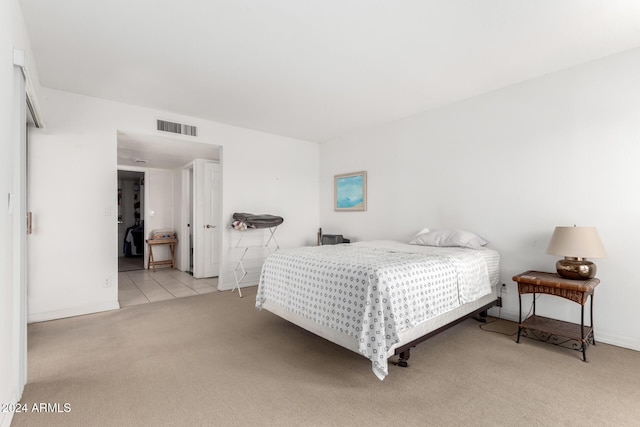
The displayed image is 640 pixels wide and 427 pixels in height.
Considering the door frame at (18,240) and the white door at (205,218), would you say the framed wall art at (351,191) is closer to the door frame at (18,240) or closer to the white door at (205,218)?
the white door at (205,218)

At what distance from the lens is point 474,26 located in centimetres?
238

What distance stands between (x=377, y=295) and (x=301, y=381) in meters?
0.83

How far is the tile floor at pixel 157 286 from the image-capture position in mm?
4314

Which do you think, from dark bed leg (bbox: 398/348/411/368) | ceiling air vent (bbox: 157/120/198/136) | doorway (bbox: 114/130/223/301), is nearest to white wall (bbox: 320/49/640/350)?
dark bed leg (bbox: 398/348/411/368)

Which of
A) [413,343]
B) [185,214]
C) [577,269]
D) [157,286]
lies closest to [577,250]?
[577,269]

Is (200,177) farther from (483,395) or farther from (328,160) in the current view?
(483,395)

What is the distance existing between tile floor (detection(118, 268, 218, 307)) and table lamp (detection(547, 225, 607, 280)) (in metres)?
4.45

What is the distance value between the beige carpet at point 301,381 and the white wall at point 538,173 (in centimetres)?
75

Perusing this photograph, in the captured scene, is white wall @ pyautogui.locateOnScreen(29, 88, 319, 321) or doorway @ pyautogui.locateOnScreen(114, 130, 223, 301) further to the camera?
doorway @ pyautogui.locateOnScreen(114, 130, 223, 301)

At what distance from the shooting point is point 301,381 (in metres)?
2.15

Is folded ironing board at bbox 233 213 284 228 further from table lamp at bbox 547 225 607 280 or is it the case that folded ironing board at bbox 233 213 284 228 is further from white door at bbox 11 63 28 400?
table lamp at bbox 547 225 607 280

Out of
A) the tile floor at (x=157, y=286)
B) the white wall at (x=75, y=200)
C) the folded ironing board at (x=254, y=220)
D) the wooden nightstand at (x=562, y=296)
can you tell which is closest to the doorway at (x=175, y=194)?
the tile floor at (x=157, y=286)

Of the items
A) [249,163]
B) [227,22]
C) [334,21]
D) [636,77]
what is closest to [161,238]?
[249,163]

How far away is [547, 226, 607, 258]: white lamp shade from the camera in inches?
99.8
